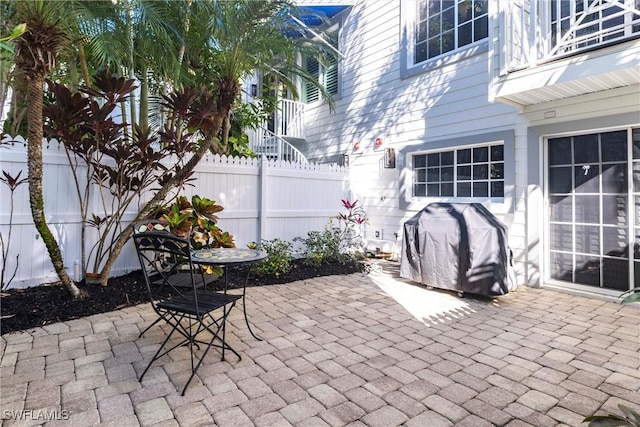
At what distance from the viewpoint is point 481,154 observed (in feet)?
19.3

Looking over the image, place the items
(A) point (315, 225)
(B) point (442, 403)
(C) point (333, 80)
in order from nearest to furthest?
(B) point (442, 403), (A) point (315, 225), (C) point (333, 80)

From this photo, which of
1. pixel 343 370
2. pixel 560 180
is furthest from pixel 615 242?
pixel 343 370

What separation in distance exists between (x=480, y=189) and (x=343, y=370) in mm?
4421

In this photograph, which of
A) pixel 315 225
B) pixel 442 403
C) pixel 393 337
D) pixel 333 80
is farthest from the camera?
pixel 333 80

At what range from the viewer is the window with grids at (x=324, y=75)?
8836 millimetres

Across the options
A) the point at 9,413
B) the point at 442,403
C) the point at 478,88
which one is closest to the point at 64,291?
the point at 9,413

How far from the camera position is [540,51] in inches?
187

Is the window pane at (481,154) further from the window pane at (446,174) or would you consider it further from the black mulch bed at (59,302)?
the black mulch bed at (59,302)

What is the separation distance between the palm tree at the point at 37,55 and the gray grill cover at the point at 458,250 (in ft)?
14.6

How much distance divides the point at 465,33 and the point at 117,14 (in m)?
5.28

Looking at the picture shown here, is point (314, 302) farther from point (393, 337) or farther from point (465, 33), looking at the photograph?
point (465, 33)

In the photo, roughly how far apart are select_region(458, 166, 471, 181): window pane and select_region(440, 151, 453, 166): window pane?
0.24m

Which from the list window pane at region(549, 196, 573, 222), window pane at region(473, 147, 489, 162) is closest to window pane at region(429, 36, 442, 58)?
window pane at region(473, 147, 489, 162)

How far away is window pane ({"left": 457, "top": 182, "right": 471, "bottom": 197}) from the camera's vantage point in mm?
6098
